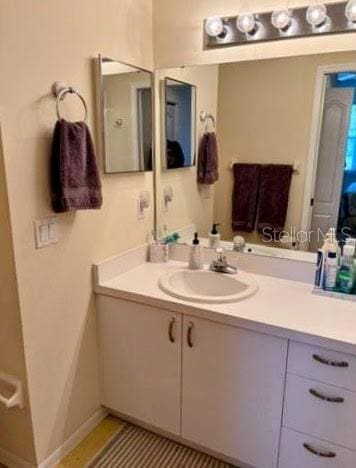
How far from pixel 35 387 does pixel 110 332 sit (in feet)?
1.35

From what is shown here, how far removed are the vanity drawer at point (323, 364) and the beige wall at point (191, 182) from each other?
0.88 metres

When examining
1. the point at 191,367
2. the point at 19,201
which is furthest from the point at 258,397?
the point at 19,201

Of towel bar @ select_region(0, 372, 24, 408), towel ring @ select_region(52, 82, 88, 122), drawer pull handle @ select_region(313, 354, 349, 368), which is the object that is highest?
towel ring @ select_region(52, 82, 88, 122)

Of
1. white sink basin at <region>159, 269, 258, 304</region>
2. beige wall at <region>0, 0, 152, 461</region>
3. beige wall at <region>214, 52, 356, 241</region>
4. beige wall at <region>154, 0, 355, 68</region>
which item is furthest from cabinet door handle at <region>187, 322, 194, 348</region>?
beige wall at <region>154, 0, 355, 68</region>

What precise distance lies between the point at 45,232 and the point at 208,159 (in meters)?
0.95

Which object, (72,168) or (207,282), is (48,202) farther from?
(207,282)

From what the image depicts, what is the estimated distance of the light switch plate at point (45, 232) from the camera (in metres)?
1.44

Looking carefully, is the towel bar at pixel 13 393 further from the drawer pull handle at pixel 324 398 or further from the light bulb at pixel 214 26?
the light bulb at pixel 214 26

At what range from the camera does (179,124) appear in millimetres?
2037

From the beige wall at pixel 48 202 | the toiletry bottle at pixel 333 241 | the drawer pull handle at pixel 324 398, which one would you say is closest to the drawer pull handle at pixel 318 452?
the drawer pull handle at pixel 324 398

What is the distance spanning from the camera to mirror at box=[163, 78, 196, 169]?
77.9 inches

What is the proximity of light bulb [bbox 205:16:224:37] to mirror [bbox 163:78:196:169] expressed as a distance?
27 centimetres

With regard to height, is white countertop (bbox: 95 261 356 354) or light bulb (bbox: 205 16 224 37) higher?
light bulb (bbox: 205 16 224 37)

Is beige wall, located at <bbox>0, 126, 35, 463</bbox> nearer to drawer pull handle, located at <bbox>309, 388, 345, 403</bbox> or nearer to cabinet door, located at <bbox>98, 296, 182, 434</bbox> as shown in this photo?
cabinet door, located at <bbox>98, 296, 182, 434</bbox>
